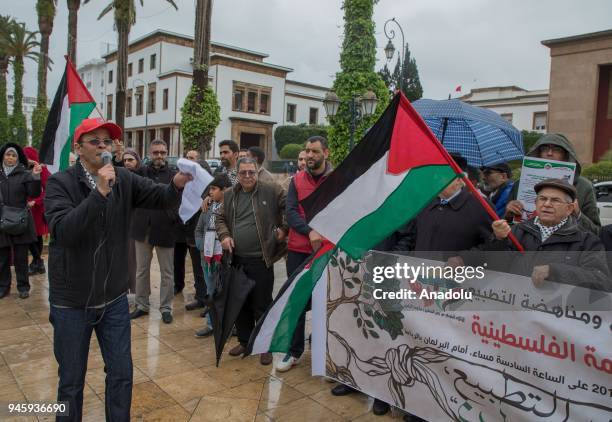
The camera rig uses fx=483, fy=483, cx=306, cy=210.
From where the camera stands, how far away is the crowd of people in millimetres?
2758

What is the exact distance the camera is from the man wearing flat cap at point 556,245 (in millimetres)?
2636

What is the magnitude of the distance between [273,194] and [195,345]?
173 cm

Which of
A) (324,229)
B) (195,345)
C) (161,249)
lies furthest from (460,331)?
(161,249)

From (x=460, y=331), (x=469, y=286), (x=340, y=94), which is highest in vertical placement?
(x=340, y=94)

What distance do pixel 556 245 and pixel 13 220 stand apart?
249 inches

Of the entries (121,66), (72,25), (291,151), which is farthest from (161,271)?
(291,151)

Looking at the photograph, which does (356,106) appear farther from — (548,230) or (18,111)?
(18,111)

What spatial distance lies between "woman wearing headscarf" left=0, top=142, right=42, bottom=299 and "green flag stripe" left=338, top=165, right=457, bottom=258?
16.3ft

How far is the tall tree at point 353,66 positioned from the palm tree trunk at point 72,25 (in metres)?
9.13

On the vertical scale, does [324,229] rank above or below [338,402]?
above

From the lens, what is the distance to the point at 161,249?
5.61 metres

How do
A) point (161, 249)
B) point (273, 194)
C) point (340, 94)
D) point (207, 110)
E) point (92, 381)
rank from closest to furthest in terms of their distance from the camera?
point (92, 381) → point (273, 194) → point (161, 249) → point (207, 110) → point (340, 94)

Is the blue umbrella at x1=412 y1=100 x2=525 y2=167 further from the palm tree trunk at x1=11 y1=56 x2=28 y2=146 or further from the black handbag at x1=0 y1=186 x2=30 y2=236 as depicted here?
the palm tree trunk at x1=11 y1=56 x2=28 y2=146

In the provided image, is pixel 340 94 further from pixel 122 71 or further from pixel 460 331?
pixel 460 331
